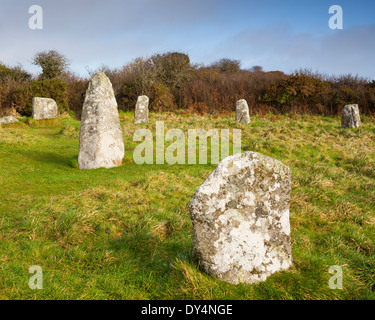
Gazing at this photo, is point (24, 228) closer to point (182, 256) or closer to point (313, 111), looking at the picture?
point (182, 256)

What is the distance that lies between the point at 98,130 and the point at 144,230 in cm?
555

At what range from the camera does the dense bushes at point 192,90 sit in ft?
78.3

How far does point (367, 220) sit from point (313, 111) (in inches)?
803

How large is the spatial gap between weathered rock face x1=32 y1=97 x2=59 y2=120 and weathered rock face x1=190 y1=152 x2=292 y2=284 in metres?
19.8

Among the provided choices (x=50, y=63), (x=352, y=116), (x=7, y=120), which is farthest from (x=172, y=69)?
(x=352, y=116)

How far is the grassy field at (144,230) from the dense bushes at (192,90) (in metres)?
14.3

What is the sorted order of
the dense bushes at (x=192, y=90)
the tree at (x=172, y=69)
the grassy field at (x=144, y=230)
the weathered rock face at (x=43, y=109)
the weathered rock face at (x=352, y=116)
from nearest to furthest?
the grassy field at (x=144, y=230), the weathered rock face at (x=352, y=116), the weathered rock face at (x=43, y=109), the dense bushes at (x=192, y=90), the tree at (x=172, y=69)

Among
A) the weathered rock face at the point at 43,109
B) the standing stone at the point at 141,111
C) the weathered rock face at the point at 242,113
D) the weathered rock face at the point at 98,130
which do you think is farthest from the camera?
the standing stone at the point at 141,111

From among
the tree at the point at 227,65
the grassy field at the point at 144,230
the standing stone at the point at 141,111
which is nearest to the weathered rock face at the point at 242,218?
the grassy field at the point at 144,230

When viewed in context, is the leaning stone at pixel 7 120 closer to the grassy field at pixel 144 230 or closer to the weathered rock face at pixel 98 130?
the grassy field at pixel 144 230

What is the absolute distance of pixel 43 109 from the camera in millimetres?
20562

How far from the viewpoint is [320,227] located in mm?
5988

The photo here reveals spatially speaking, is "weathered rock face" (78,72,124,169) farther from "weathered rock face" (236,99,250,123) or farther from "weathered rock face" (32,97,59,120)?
"weathered rock face" (32,97,59,120)

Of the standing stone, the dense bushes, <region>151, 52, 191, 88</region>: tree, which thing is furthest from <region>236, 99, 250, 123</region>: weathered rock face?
<region>151, 52, 191, 88</region>: tree
